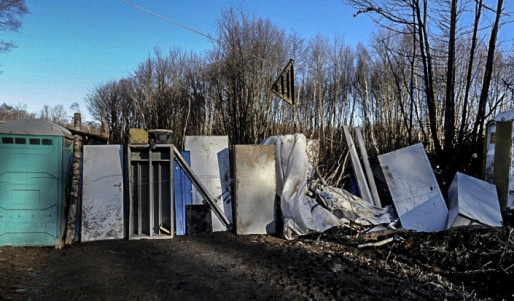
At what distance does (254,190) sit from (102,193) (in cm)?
263

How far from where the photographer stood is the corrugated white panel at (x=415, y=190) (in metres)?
5.88

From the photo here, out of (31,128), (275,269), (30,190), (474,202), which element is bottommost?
(275,269)

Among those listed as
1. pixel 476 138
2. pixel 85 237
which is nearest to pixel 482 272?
pixel 476 138

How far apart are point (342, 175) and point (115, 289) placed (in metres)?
5.08

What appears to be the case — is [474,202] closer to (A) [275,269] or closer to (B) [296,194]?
(B) [296,194]

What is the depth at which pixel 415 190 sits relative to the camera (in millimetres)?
6293

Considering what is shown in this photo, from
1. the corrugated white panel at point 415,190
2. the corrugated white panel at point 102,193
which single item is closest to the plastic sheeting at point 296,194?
the corrugated white panel at point 415,190

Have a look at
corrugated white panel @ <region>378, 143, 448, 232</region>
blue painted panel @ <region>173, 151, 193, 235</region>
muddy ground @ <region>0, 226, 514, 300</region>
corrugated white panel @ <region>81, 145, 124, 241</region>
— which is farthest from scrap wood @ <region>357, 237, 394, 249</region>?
corrugated white panel @ <region>81, 145, 124, 241</region>

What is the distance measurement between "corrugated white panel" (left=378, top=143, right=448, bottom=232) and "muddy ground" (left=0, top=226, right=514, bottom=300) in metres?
0.74

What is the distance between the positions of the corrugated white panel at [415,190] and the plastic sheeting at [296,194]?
121 centimetres

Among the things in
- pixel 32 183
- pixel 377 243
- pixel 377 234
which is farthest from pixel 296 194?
pixel 32 183

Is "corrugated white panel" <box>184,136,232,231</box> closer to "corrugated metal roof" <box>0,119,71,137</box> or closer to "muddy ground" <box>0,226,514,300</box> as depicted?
"muddy ground" <box>0,226,514,300</box>

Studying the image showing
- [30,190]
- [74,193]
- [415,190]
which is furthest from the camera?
[415,190]

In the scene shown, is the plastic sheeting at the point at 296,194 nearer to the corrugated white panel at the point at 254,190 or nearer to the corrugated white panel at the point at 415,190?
the corrugated white panel at the point at 254,190
